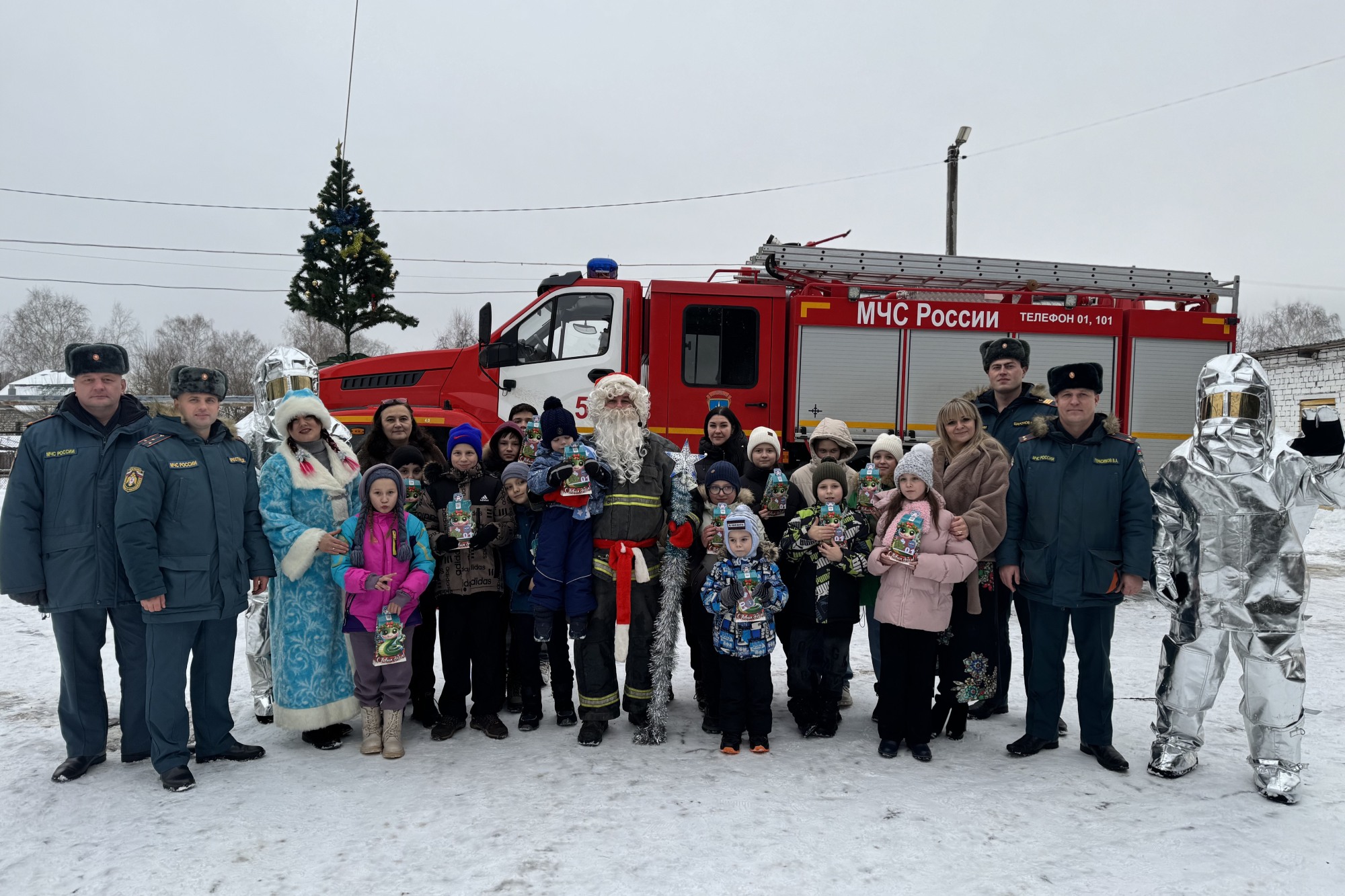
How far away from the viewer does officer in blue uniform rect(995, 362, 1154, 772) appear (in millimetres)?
3770

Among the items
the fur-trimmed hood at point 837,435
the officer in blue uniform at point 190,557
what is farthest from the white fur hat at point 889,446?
the officer in blue uniform at point 190,557

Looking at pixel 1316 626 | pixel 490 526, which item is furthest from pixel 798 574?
pixel 1316 626

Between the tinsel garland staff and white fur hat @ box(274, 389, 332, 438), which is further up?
white fur hat @ box(274, 389, 332, 438)

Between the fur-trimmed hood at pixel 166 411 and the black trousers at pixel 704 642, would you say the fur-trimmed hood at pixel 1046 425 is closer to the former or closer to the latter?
the black trousers at pixel 704 642

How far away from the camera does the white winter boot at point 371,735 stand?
395 centimetres

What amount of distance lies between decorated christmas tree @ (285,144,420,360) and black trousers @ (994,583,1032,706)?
21.4 metres

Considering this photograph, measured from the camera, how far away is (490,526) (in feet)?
13.3

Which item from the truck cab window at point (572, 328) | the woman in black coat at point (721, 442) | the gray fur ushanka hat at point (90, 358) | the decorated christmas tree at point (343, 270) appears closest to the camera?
the gray fur ushanka hat at point (90, 358)

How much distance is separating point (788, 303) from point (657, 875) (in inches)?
241

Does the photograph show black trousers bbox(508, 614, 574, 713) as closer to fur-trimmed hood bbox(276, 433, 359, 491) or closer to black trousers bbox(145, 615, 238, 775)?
fur-trimmed hood bbox(276, 433, 359, 491)

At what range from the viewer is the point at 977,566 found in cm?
396

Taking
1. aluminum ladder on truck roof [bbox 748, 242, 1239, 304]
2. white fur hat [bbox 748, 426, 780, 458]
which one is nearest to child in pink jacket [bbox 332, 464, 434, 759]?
white fur hat [bbox 748, 426, 780, 458]

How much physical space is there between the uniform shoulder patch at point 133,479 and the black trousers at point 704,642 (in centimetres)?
253

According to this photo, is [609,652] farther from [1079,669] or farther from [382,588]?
[1079,669]
